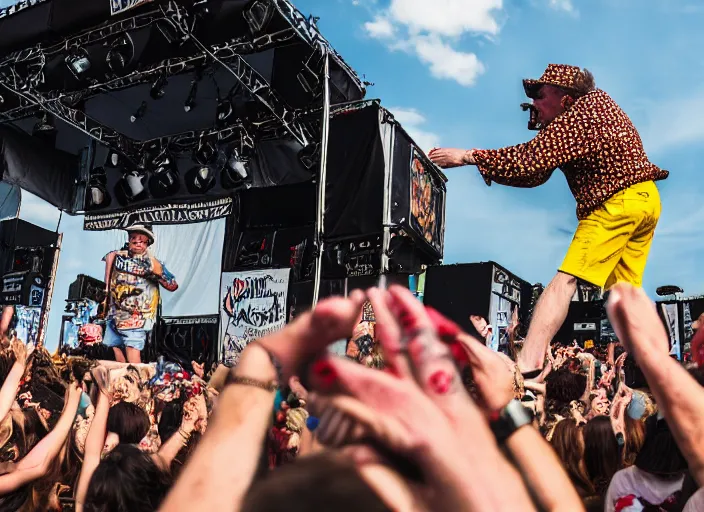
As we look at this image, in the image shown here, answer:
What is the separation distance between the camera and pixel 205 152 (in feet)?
35.0

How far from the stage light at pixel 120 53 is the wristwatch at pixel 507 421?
8326mm

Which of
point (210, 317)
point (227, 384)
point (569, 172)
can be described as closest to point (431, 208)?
point (210, 317)

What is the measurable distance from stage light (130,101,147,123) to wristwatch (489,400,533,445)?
10.1m

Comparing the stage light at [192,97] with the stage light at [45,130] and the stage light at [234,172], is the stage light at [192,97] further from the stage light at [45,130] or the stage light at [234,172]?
the stage light at [45,130]

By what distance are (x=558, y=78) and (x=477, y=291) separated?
2141 mm

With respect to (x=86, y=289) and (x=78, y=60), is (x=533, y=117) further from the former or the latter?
(x=86, y=289)

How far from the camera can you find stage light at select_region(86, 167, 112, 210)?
37.9ft

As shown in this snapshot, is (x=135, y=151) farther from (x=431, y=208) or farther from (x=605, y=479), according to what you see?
(x=605, y=479)

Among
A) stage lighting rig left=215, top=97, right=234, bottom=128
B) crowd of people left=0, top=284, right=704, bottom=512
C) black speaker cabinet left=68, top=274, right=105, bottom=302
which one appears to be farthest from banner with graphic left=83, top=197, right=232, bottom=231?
crowd of people left=0, top=284, right=704, bottom=512

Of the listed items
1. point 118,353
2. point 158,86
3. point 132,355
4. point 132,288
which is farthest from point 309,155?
point 118,353

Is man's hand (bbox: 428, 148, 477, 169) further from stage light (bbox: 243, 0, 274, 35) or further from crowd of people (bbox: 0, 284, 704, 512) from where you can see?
stage light (bbox: 243, 0, 274, 35)

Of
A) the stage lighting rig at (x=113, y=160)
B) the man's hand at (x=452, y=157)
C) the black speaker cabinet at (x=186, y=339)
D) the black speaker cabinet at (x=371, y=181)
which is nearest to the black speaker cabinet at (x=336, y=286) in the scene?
the black speaker cabinet at (x=371, y=181)

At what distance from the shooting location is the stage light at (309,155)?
9680 millimetres

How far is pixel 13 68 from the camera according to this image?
9039mm
